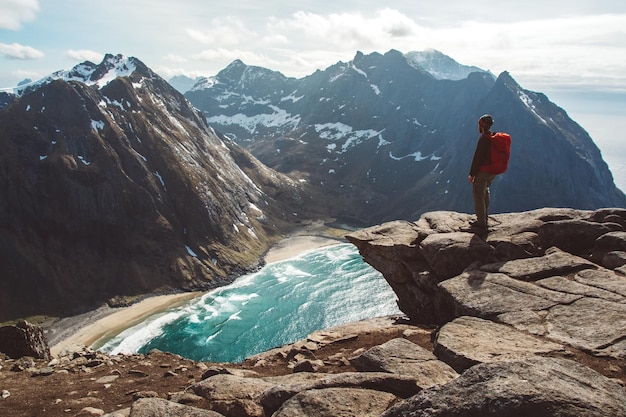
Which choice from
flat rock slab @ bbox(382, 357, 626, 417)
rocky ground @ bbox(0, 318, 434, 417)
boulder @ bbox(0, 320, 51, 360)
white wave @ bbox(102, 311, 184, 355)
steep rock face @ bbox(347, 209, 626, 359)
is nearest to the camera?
flat rock slab @ bbox(382, 357, 626, 417)

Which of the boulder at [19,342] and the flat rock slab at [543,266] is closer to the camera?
the flat rock slab at [543,266]

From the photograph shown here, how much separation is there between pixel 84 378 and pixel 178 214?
589ft

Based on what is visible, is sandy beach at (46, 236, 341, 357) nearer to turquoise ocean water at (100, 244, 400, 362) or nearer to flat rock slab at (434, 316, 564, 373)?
turquoise ocean water at (100, 244, 400, 362)

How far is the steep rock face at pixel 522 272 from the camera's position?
16.8 metres

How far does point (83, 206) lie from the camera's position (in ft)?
560

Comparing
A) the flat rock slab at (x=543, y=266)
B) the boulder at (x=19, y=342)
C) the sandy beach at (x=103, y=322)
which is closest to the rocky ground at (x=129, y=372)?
the boulder at (x=19, y=342)

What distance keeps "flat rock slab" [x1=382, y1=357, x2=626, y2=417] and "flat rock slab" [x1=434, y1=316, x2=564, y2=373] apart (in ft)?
14.7

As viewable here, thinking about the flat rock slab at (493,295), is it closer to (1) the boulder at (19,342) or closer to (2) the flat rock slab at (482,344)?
(2) the flat rock slab at (482,344)

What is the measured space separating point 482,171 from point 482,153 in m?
1.04

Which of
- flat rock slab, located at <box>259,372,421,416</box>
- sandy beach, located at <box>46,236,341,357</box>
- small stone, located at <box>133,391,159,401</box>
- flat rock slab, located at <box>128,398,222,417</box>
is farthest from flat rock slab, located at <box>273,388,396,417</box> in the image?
sandy beach, located at <box>46,236,341,357</box>

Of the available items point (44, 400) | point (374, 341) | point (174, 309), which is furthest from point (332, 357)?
point (174, 309)

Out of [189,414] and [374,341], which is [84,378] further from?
[374,341]

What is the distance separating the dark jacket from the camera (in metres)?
23.8

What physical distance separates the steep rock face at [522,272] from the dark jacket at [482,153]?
13.6ft
